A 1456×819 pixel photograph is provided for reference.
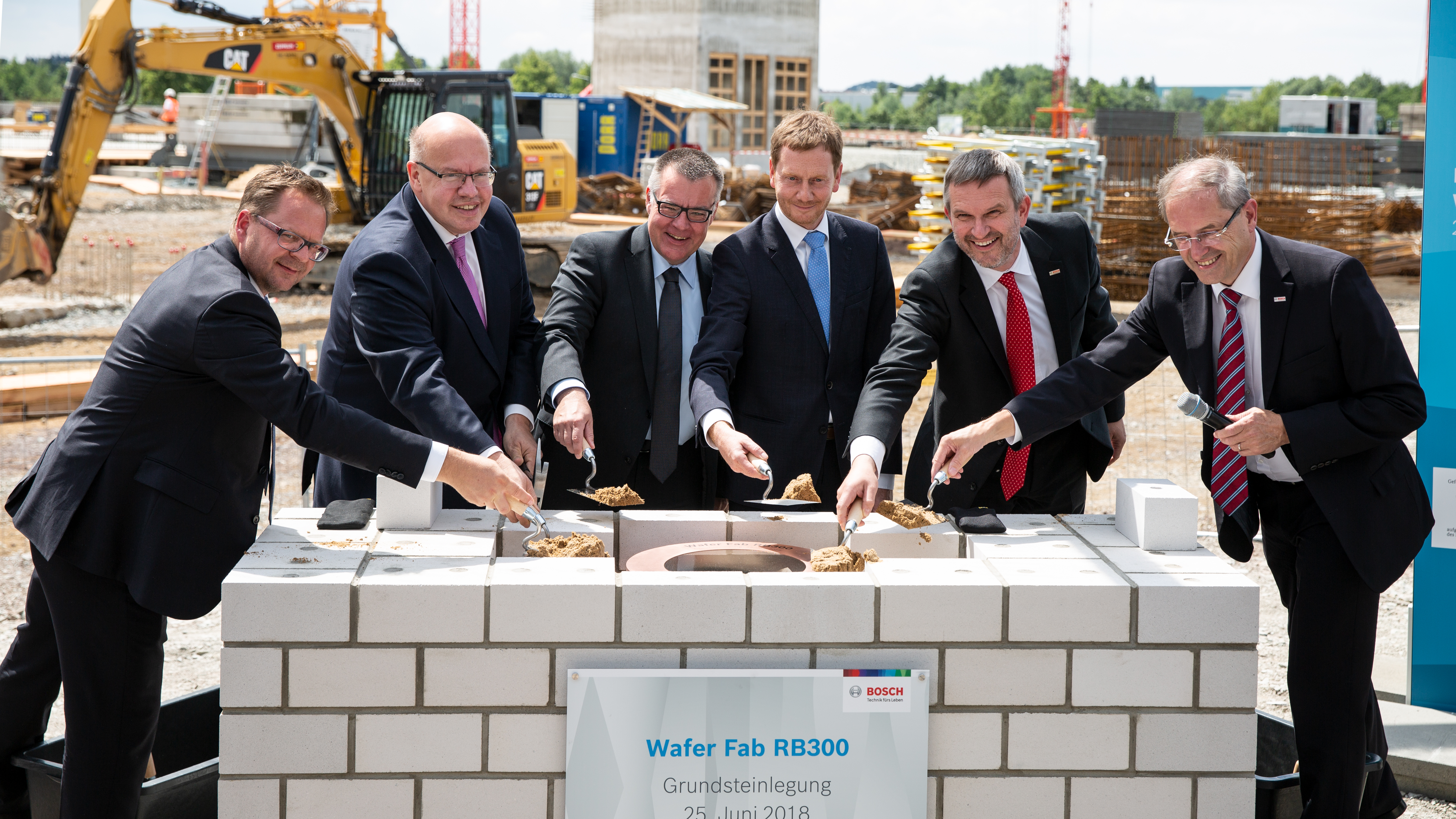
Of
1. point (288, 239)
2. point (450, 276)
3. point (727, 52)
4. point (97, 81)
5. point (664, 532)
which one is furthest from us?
point (727, 52)

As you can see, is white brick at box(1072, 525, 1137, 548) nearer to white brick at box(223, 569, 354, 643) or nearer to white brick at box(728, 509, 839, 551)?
white brick at box(728, 509, 839, 551)

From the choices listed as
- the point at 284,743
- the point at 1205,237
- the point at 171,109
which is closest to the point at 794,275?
the point at 1205,237

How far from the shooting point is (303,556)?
2609mm

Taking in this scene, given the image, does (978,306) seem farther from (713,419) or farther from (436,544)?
(436,544)

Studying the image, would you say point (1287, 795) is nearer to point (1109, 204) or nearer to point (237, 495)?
point (237, 495)

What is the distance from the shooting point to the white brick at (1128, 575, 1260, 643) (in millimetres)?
2492

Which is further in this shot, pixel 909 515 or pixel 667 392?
pixel 667 392

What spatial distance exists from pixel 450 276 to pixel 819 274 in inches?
45.5

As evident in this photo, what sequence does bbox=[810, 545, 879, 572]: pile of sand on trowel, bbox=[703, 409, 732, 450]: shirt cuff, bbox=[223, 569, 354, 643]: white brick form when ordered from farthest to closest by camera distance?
bbox=[703, 409, 732, 450]: shirt cuff < bbox=[810, 545, 879, 572]: pile of sand on trowel < bbox=[223, 569, 354, 643]: white brick

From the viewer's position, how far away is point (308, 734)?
2.46 metres

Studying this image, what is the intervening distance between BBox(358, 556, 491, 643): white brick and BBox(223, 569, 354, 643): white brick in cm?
4

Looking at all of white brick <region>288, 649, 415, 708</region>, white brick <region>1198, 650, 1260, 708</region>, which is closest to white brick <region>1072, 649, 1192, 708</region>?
white brick <region>1198, 650, 1260, 708</region>

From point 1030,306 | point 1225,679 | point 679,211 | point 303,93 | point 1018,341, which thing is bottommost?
point 1225,679

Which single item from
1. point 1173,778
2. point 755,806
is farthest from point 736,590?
point 1173,778
